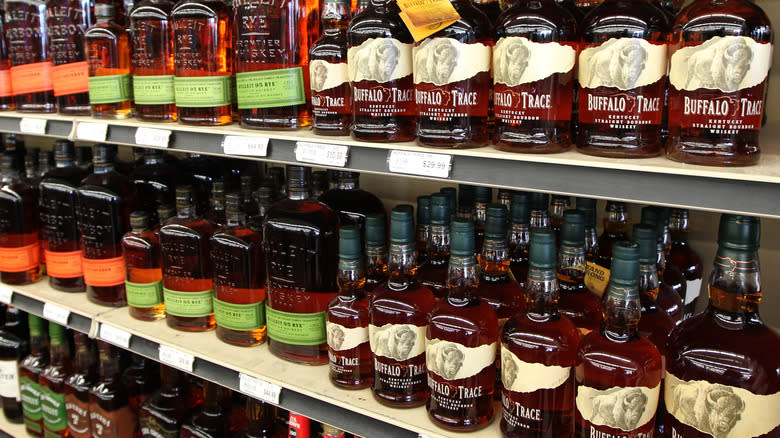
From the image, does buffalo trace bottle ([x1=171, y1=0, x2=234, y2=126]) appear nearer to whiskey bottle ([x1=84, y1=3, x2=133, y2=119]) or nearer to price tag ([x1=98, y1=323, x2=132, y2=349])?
whiskey bottle ([x1=84, y1=3, x2=133, y2=119])

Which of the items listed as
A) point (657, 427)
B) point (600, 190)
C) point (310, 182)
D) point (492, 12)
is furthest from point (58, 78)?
point (657, 427)

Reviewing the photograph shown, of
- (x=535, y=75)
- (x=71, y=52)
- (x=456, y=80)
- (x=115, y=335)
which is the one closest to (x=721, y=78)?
(x=535, y=75)

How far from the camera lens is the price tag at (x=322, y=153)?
3.62 ft

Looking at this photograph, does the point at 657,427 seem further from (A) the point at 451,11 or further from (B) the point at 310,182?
(B) the point at 310,182

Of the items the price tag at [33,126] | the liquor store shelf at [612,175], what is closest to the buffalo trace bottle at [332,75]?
the liquor store shelf at [612,175]

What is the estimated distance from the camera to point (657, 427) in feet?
3.37

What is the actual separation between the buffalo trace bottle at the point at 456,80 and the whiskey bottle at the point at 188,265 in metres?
0.79

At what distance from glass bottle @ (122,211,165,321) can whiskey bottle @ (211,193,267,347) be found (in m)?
0.28

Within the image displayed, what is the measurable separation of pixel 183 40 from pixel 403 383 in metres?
0.94

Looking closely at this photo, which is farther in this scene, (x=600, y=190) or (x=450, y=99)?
(x=450, y=99)

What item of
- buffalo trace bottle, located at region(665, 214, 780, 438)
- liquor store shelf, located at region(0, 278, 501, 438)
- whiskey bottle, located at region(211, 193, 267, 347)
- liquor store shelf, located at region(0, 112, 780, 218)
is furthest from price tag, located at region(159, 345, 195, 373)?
buffalo trace bottle, located at region(665, 214, 780, 438)

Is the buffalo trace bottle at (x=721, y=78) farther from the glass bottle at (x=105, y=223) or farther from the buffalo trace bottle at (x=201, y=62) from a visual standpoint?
the glass bottle at (x=105, y=223)

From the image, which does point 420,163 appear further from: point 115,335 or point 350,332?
point 115,335

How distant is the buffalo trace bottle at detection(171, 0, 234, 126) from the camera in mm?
1391
